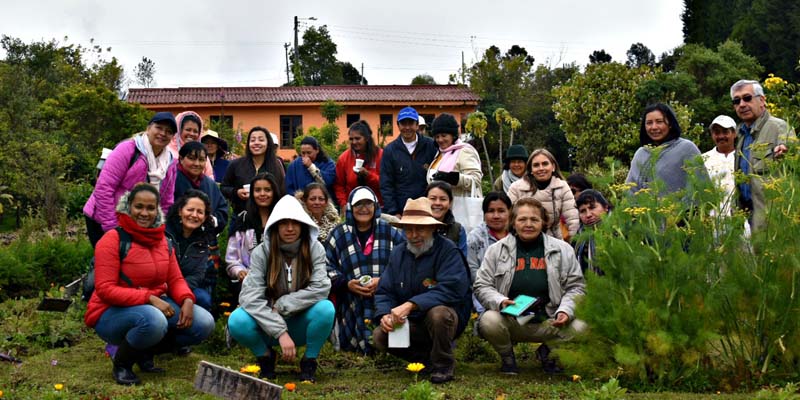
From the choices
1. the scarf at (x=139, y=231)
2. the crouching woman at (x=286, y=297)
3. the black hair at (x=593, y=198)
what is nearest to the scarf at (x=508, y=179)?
the black hair at (x=593, y=198)

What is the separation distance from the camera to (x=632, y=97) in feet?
90.4

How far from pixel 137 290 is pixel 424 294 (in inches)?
76.1

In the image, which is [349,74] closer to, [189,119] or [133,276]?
[189,119]

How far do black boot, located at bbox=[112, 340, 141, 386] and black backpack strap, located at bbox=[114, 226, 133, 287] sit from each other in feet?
1.38

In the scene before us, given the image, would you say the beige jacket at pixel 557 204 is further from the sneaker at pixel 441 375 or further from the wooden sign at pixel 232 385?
the wooden sign at pixel 232 385

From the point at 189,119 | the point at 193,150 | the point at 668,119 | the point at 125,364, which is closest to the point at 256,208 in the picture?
the point at 193,150

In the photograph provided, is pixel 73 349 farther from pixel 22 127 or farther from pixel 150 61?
pixel 150 61

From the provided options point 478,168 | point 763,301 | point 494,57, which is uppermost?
point 494,57

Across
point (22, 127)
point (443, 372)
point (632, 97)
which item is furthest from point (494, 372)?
point (632, 97)

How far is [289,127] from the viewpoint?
37281 millimetres

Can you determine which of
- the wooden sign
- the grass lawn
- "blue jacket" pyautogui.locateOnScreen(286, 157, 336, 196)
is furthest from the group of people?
the wooden sign

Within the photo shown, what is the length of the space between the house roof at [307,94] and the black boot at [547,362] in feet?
99.1

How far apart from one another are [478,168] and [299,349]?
8.30 ft

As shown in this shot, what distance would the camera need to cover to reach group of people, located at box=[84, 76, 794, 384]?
5.66m
